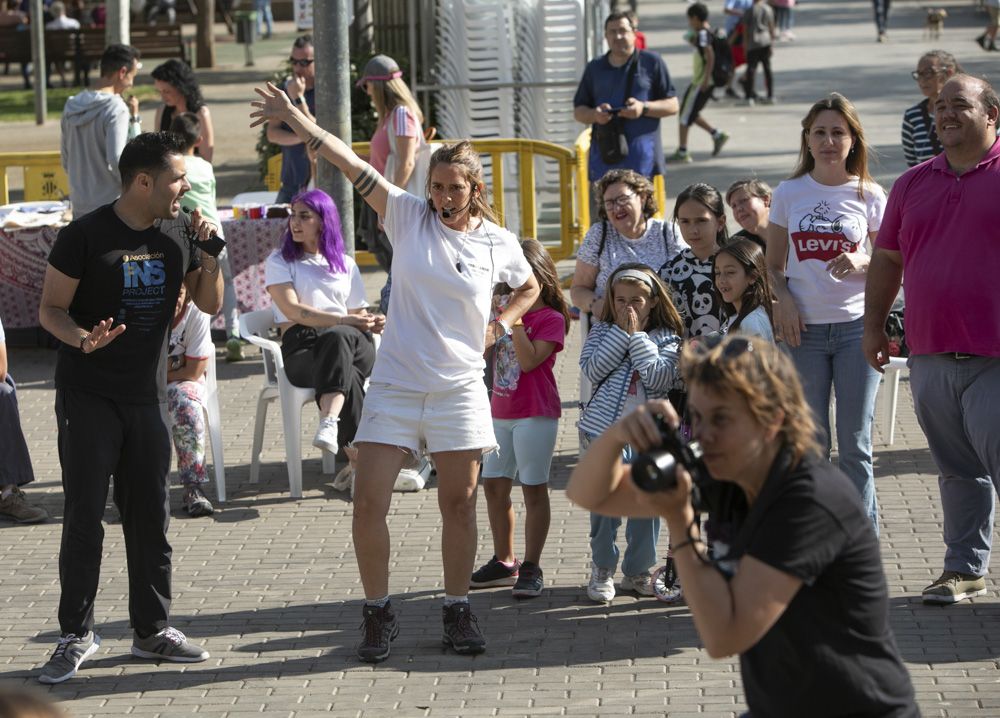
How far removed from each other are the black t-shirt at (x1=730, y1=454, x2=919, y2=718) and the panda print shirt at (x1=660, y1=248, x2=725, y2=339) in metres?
3.31

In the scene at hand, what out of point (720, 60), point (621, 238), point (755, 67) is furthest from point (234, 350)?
point (755, 67)

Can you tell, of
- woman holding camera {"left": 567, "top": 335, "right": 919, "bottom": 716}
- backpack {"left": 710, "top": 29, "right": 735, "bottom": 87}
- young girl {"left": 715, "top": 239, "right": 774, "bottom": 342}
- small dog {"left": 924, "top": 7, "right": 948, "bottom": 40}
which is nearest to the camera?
woman holding camera {"left": 567, "top": 335, "right": 919, "bottom": 716}

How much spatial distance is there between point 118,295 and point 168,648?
4.52ft

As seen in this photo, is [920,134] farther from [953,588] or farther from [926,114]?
[953,588]

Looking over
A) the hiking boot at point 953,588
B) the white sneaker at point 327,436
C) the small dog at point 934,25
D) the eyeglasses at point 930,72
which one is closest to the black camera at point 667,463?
the hiking boot at point 953,588

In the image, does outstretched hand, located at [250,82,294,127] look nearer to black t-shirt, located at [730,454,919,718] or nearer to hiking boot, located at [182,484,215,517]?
hiking boot, located at [182,484,215,517]

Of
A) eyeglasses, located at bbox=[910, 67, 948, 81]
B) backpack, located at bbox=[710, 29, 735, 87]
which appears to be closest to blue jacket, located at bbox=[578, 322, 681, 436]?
eyeglasses, located at bbox=[910, 67, 948, 81]

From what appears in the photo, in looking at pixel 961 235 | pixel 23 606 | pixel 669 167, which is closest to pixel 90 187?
pixel 23 606

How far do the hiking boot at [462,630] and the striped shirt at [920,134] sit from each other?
468 cm

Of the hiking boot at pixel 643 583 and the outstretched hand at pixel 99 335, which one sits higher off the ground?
the outstretched hand at pixel 99 335

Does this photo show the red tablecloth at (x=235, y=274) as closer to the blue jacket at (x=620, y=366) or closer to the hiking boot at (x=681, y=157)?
the blue jacket at (x=620, y=366)

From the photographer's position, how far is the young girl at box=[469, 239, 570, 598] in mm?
6508

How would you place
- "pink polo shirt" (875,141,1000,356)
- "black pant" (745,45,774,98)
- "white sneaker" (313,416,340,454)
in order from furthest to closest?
"black pant" (745,45,774,98) < "white sneaker" (313,416,340,454) < "pink polo shirt" (875,141,1000,356)

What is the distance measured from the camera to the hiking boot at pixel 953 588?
6137mm
